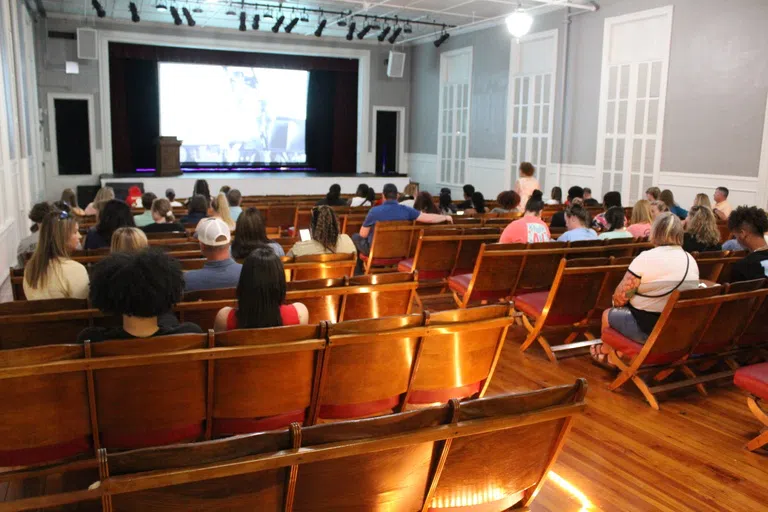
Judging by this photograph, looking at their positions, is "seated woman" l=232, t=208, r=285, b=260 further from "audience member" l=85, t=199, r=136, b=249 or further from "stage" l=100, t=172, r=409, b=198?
"stage" l=100, t=172, r=409, b=198

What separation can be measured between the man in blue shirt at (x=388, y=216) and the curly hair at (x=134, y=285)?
13.0 feet

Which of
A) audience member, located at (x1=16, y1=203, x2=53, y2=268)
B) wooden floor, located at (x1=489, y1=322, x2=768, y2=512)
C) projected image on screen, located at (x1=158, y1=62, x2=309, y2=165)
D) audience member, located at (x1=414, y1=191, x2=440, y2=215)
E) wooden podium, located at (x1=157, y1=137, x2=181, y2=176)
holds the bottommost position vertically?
wooden floor, located at (x1=489, y1=322, x2=768, y2=512)

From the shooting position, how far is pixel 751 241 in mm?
4180

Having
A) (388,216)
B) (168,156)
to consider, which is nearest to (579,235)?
(388,216)

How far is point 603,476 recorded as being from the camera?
2920 millimetres

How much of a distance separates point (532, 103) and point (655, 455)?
1029 centimetres

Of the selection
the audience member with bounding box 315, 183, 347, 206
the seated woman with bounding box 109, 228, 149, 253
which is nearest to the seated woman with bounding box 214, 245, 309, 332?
the seated woman with bounding box 109, 228, 149, 253

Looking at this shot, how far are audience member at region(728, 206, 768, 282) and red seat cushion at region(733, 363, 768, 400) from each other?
0.96 metres

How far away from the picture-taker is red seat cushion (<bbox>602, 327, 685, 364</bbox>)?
3.71 metres

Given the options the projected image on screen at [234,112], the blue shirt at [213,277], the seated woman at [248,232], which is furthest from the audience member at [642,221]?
the projected image on screen at [234,112]

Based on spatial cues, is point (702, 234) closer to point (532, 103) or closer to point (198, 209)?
point (198, 209)

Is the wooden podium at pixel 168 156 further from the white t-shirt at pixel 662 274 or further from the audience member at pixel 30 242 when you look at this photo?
the white t-shirt at pixel 662 274

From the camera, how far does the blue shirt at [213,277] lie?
11.0 ft

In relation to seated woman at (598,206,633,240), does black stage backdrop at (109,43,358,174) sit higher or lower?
higher
